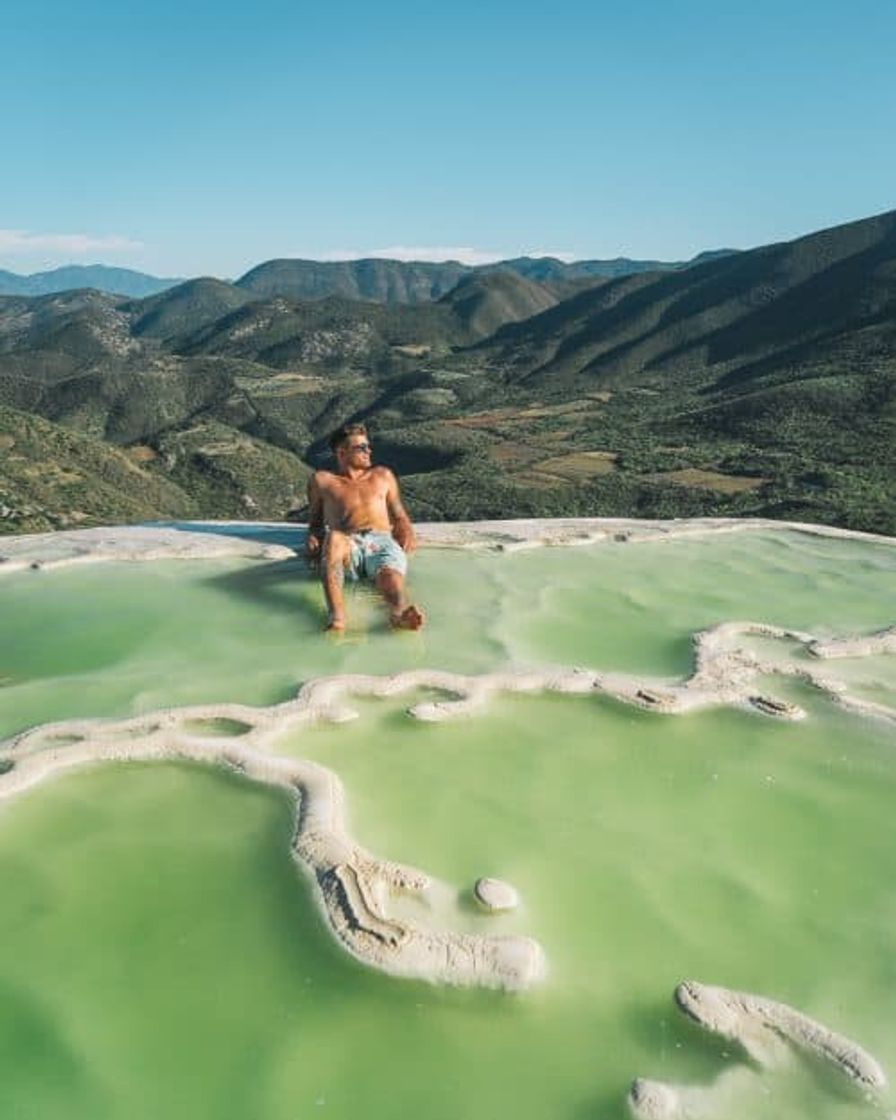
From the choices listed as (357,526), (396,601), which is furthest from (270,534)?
(396,601)

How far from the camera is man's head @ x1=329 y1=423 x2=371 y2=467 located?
8.28 m

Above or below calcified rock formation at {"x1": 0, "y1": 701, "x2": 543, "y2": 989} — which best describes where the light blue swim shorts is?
above

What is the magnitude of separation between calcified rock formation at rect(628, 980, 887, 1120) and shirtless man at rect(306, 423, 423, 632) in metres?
4.21

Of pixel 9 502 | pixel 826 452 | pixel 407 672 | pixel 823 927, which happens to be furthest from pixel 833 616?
pixel 826 452

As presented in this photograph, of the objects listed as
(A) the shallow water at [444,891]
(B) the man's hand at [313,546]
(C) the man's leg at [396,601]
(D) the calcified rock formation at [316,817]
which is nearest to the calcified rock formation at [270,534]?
(B) the man's hand at [313,546]

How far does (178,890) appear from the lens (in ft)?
12.8

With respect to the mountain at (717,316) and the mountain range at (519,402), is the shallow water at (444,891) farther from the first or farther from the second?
the mountain at (717,316)

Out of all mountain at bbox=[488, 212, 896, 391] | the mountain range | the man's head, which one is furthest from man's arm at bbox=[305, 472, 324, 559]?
mountain at bbox=[488, 212, 896, 391]

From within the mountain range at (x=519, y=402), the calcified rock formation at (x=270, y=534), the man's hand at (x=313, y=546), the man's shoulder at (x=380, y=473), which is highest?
the man's shoulder at (x=380, y=473)

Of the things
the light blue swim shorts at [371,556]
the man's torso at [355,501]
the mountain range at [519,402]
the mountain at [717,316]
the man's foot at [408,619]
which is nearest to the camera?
the man's foot at [408,619]

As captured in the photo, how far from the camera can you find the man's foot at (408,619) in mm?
7066

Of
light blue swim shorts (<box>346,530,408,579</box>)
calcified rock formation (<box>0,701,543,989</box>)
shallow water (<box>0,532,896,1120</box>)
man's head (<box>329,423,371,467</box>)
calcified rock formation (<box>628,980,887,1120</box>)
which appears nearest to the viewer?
calcified rock formation (<box>628,980,887,1120</box>)

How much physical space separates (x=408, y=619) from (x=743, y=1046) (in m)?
4.32

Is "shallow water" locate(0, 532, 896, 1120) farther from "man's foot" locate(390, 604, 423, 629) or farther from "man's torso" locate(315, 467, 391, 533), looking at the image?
"man's torso" locate(315, 467, 391, 533)
